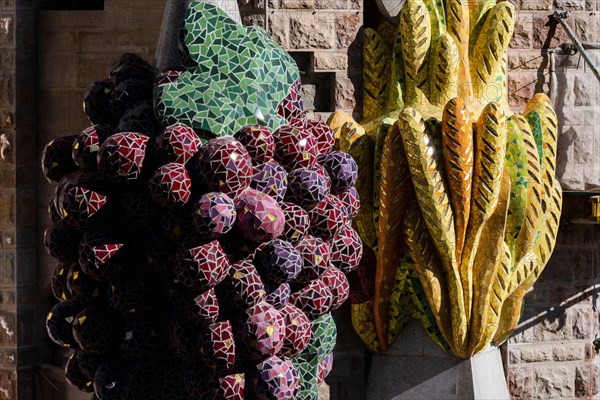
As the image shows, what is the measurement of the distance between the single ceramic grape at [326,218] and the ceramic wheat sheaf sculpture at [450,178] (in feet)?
4.56

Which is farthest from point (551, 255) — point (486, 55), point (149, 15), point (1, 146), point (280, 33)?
point (1, 146)

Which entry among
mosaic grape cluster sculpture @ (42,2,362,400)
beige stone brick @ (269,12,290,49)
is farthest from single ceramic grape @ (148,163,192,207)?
beige stone brick @ (269,12,290,49)

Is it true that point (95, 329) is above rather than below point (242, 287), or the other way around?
below

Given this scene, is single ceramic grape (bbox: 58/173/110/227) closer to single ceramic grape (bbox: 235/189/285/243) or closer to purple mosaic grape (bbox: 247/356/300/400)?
single ceramic grape (bbox: 235/189/285/243)

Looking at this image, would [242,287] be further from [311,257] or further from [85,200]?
[85,200]

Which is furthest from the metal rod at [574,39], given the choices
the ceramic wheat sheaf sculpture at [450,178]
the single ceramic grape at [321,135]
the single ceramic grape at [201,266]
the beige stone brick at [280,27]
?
the single ceramic grape at [201,266]

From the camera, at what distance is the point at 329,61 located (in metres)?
6.67

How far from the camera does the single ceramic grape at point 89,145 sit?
4.87 m

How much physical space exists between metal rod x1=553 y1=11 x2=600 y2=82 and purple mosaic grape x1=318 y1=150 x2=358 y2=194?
2285mm

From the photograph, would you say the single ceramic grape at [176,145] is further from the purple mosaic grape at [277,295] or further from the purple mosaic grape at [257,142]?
the purple mosaic grape at [277,295]

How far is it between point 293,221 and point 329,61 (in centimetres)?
201

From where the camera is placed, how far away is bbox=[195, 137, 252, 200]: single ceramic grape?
462 centimetres

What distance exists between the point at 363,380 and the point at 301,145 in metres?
2.26

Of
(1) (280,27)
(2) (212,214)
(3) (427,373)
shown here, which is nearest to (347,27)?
(1) (280,27)
